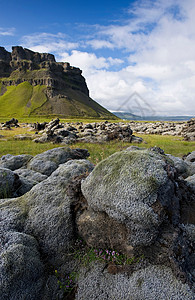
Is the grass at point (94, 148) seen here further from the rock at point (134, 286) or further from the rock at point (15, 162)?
the rock at point (134, 286)

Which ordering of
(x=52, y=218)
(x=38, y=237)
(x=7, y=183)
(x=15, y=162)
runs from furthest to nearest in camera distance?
1. (x=15, y=162)
2. (x=7, y=183)
3. (x=52, y=218)
4. (x=38, y=237)

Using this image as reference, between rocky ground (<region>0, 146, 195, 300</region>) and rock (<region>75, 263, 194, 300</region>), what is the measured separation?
0.02 metres

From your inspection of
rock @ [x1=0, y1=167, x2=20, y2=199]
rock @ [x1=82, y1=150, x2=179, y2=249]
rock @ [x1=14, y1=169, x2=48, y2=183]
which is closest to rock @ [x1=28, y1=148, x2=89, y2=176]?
rock @ [x1=14, y1=169, x2=48, y2=183]

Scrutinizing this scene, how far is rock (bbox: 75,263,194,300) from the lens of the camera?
3.82 meters

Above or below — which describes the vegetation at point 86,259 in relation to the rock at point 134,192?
below

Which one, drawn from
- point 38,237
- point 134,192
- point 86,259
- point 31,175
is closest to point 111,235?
point 86,259

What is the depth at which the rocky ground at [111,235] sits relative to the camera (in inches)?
160

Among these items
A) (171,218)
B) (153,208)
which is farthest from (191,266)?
(153,208)

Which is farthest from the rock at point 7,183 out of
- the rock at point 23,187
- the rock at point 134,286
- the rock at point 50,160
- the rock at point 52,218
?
the rock at point 134,286

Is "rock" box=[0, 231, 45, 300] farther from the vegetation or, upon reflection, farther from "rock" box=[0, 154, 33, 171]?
"rock" box=[0, 154, 33, 171]

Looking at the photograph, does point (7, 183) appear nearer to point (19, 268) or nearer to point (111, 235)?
point (19, 268)

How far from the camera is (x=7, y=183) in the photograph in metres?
8.18

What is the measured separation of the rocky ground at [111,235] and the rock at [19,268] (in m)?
0.02

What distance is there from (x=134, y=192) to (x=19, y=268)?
329 cm
